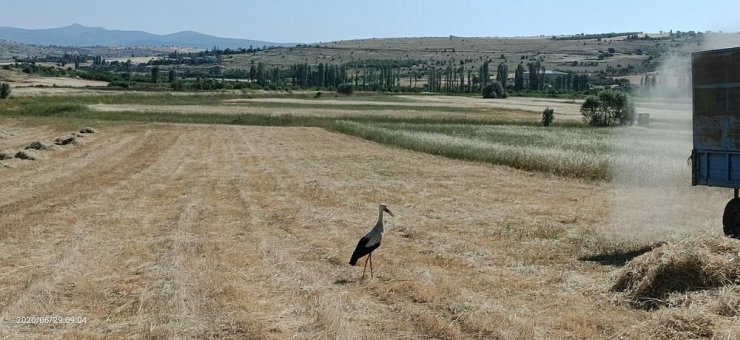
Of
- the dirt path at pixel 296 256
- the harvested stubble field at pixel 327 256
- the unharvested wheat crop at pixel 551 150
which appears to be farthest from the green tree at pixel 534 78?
the dirt path at pixel 296 256

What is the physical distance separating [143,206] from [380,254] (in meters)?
8.15

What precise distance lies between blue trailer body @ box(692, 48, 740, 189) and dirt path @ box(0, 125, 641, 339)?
264 centimetres

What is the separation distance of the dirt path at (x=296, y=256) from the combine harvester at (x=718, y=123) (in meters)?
2.59

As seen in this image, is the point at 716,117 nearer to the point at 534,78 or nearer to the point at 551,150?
the point at 551,150

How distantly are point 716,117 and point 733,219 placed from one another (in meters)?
1.86

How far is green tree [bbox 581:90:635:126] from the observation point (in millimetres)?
63062

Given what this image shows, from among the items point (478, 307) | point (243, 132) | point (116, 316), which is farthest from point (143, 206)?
point (243, 132)

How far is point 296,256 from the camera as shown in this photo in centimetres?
1270

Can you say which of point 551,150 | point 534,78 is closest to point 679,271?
point 551,150

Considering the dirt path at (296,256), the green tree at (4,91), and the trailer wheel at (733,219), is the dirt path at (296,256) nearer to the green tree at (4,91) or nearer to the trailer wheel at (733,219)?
the trailer wheel at (733,219)

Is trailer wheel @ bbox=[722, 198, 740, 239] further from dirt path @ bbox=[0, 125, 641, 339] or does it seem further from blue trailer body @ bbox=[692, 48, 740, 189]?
dirt path @ bbox=[0, 125, 641, 339]

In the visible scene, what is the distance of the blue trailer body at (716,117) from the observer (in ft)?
41.1

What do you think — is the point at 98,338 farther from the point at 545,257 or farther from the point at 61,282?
the point at 545,257

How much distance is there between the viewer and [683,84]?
78.8 ft
